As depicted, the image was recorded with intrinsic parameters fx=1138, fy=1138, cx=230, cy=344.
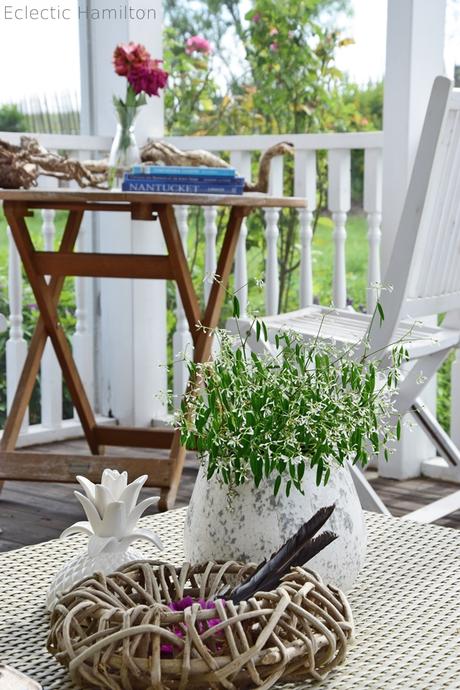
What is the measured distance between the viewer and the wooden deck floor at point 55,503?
104 inches

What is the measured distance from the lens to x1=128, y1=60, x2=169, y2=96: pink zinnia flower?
2.96m

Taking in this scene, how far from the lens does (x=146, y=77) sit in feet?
9.71

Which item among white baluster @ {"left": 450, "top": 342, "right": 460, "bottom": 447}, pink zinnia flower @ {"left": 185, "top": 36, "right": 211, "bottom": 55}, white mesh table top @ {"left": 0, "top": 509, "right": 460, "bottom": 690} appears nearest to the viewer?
white mesh table top @ {"left": 0, "top": 509, "right": 460, "bottom": 690}

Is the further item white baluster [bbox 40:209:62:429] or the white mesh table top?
white baluster [bbox 40:209:62:429]

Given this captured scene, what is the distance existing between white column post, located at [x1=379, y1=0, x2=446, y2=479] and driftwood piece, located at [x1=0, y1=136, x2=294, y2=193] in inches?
11.2

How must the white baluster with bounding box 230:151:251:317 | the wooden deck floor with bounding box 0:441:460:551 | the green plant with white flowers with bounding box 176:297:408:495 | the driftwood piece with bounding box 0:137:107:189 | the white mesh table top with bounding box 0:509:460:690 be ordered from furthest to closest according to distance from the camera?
the white baluster with bounding box 230:151:251:317 → the driftwood piece with bounding box 0:137:107:189 → the wooden deck floor with bounding box 0:441:460:551 → the green plant with white flowers with bounding box 176:297:408:495 → the white mesh table top with bounding box 0:509:460:690

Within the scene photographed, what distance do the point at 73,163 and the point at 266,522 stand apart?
1781mm

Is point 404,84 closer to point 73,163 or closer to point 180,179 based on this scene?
point 180,179

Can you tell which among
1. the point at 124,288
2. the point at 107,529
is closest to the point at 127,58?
the point at 124,288

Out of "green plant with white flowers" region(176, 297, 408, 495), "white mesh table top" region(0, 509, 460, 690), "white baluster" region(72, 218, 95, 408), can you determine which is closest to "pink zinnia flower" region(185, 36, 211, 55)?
"white baluster" region(72, 218, 95, 408)

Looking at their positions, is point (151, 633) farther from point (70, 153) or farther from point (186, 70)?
point (186, 70)

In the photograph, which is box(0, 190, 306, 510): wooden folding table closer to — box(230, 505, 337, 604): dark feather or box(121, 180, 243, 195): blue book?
box(121, 180, 243, 195): blue book

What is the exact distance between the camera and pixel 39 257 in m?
2.92

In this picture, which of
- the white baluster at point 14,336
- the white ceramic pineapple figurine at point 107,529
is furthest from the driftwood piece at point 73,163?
the white ceramic pineapple figurine at point 107,529
